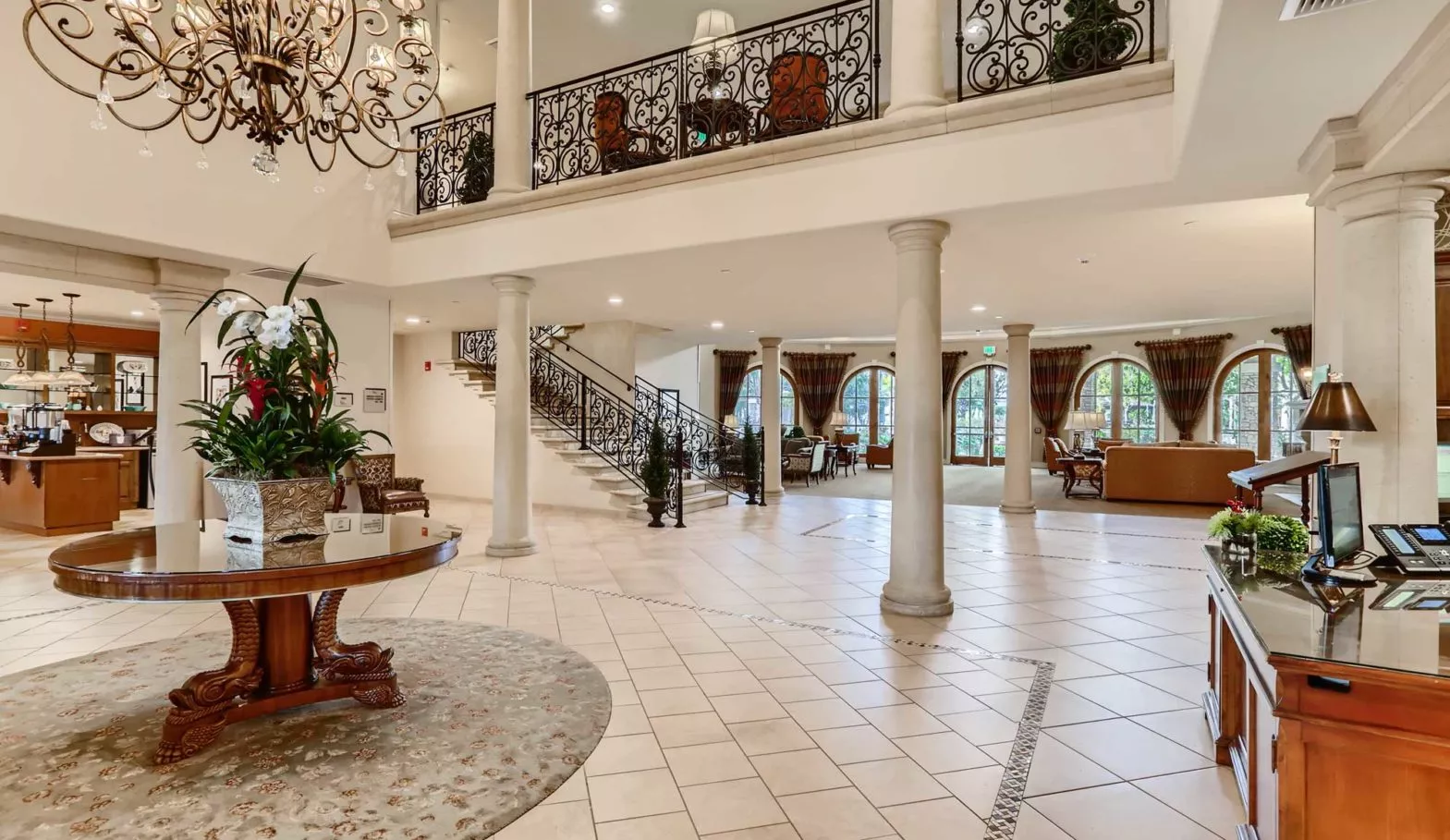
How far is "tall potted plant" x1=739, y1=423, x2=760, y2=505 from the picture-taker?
1084cm

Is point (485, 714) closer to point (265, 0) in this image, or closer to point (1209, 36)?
point (265, 0)

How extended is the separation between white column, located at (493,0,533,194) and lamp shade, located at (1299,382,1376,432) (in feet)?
19.7

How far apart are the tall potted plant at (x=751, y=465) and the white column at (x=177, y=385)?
685cm

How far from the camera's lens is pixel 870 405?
18.8 metres


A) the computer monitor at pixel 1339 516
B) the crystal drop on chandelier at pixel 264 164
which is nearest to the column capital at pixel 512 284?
the crystal drop on chandelier at pixel 264 164

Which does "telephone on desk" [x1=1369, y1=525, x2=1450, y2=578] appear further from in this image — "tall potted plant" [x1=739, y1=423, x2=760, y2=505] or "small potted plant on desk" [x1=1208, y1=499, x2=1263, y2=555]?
"tall potted plant" [x1=739, y1=423, x2=760, y2=505]

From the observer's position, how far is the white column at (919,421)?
4738 mm

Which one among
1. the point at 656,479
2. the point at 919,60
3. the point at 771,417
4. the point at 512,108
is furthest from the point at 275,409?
the point at 771,417

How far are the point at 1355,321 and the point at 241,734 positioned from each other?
5298 mm

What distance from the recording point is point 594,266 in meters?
6.29

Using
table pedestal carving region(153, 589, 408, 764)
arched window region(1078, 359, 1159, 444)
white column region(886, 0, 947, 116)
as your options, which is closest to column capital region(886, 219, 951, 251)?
white column region(886, 0, 947, 116)

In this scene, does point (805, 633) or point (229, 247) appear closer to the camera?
point (805, 633)

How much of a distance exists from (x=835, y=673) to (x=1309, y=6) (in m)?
3.30

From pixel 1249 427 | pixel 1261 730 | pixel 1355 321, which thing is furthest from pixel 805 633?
pixel 1249 427
